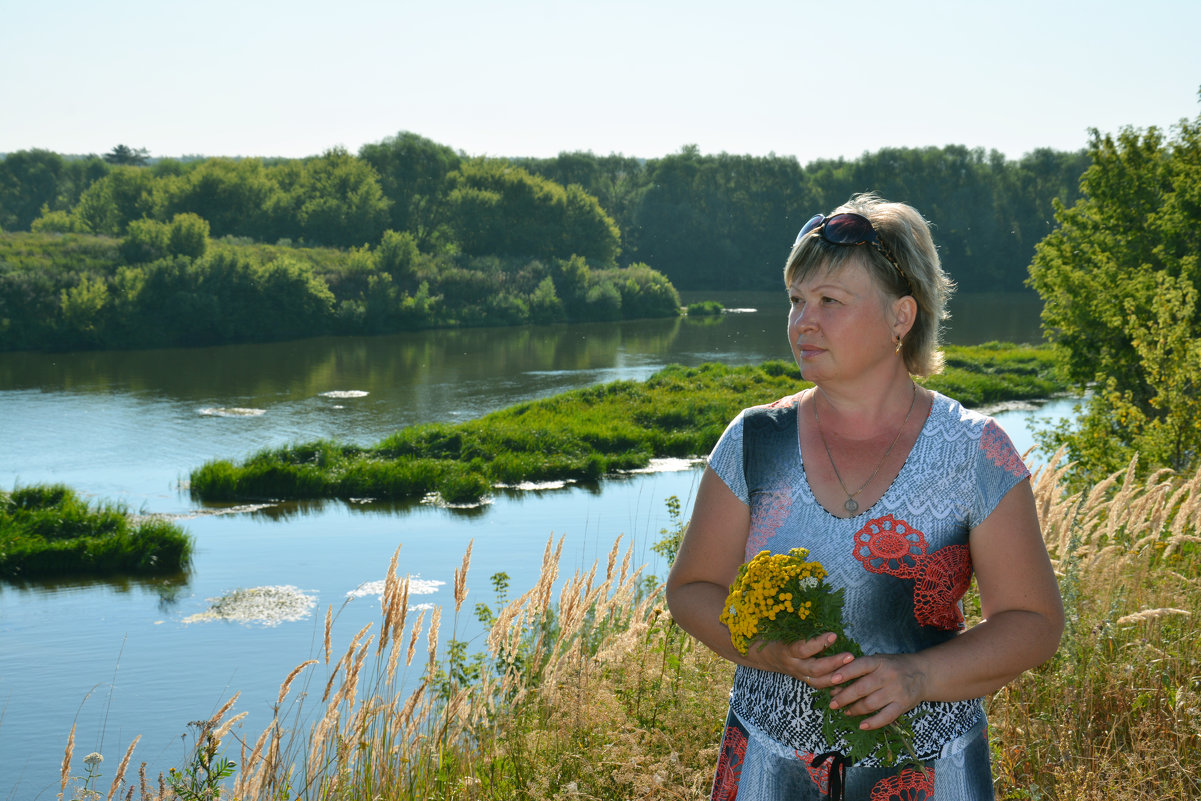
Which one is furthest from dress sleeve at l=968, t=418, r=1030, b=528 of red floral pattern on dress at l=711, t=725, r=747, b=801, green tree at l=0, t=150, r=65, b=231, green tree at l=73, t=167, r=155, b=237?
green tree at l=0, t=150, r=65, b=231

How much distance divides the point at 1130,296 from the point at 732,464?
11703 millimetres

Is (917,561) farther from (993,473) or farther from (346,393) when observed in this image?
(346,393)

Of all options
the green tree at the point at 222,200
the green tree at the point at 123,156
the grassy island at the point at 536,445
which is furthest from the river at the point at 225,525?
the green tree at the point at 123,156

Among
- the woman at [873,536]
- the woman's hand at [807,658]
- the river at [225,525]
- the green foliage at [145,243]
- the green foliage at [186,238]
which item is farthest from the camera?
the green foliage at [186,238]

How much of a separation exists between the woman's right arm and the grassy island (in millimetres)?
14880

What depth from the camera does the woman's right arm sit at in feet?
5.94

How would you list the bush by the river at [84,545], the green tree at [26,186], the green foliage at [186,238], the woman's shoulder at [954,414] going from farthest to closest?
the green tree at [26,186] < the green foliage at [186,238] < the bush by the river at [84,545] < the woman's shoulder at [954,414]

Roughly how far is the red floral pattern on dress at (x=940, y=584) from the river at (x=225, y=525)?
4.24 m

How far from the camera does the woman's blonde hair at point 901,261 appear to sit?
1846 mm

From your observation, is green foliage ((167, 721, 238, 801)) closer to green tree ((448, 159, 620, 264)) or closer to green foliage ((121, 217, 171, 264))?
green foliage ((121, 217, 171, 264))

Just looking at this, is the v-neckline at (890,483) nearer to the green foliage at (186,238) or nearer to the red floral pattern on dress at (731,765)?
the red floral pattern on dress at (731,765)

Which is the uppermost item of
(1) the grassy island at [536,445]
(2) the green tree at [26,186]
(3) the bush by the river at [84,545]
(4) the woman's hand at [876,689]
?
(2) the green tree at [26,186]

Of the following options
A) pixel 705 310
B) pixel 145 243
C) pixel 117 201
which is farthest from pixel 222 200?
pixel 705 310

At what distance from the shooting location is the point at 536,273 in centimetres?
5753
